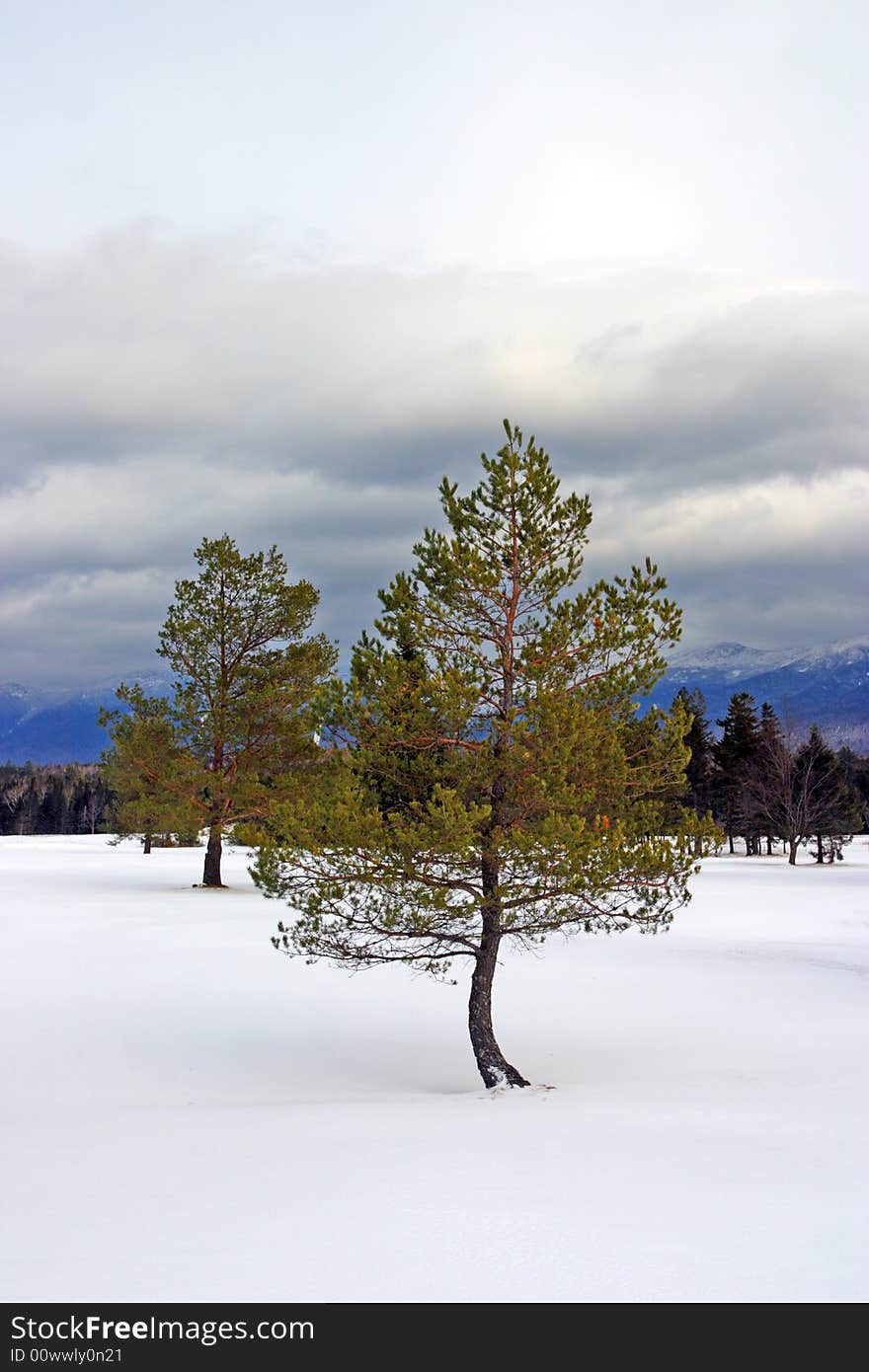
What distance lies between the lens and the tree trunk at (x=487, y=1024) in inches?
427

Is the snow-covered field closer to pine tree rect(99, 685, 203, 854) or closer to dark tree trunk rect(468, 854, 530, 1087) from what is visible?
dark tree trunk rect(468, 854, 530, 1087)

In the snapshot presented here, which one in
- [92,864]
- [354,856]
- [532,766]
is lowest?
[92,864]

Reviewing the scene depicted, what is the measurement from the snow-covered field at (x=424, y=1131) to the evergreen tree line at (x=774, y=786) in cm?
3462

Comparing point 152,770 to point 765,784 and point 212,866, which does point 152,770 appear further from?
point 765,784

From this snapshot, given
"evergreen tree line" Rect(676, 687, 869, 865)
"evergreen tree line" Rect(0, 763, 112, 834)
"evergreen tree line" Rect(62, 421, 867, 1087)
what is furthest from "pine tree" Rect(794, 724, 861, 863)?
"evergreen tree line" Rect(0, 763, 112, 834)

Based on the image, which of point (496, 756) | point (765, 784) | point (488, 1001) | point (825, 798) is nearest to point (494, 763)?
point (496, 756)

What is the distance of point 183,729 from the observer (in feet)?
112

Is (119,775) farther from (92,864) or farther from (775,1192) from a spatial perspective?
(775,1192)

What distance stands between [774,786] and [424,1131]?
53.5 m

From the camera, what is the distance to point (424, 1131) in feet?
27.2

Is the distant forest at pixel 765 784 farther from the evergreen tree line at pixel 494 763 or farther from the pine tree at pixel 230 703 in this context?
the evergreen tree line at pixel 494 763

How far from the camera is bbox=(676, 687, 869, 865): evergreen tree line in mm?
55812
